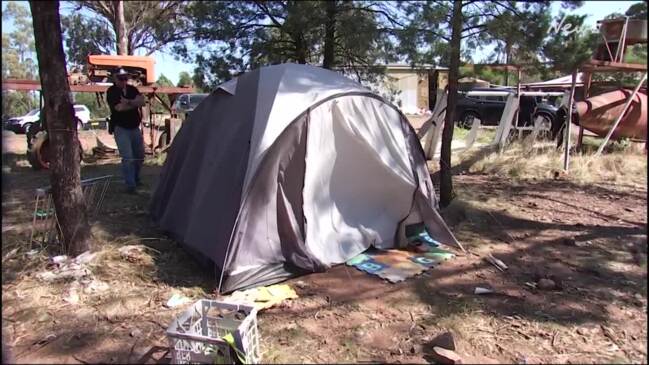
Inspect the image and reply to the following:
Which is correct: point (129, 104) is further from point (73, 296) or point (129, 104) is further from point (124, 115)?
point (73, 296)

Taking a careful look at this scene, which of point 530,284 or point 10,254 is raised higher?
point 10,254

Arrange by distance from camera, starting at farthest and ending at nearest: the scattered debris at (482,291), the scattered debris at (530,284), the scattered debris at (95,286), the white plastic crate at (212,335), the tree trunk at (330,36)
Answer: the tree trunk at (330,36) → the scattered debris at (530,284) → the scattered debris at (482,291) → the scattered debris at (95,286) → the white plastic crate at (212,335)

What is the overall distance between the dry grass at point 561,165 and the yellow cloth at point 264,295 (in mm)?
5568

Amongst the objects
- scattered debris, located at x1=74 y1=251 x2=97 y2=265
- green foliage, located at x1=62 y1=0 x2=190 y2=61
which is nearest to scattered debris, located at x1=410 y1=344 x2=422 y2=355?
scattered debris, located at x1=74 y1=251 x2=97 y2=265

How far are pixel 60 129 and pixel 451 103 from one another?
13.7ft

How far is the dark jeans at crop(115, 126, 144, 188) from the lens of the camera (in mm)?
6812

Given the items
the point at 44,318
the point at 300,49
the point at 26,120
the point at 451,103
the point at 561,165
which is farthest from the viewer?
the point at 26,120

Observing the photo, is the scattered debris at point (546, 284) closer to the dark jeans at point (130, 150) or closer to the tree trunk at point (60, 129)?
the tree trunk at point (60, 129)

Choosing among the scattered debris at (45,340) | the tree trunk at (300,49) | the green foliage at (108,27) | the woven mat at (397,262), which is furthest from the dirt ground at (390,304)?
the green foliage at (108,27)

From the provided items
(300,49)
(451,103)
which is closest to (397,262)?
(451,103)

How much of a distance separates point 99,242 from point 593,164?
7690 mm

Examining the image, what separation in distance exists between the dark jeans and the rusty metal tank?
7.55 m

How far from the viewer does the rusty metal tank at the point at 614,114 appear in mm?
9203

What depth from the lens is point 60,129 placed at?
13.7 ft
